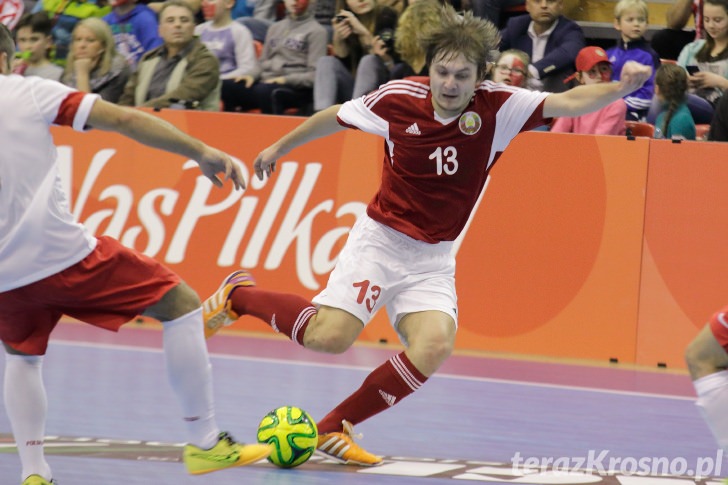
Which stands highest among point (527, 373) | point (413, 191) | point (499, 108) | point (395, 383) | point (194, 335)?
point (499, 108)

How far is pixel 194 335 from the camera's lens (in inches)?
195

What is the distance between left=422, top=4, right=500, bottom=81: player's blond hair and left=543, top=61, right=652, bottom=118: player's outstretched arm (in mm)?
367

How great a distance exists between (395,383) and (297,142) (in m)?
1.27

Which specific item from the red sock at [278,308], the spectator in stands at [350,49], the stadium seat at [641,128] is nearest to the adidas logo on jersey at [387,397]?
the red sock at [278,308]

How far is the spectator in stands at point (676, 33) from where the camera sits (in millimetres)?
10984

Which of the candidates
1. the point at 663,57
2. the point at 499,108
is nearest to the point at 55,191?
the point at 499,108

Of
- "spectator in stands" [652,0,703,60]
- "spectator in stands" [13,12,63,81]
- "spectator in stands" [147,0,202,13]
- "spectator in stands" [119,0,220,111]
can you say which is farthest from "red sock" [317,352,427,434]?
"spectator in stands" [147,0,202,13]

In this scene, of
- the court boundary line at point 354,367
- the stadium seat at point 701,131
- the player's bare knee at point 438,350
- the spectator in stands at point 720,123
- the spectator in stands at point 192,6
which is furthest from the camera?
the spectator in stands at point 192,6

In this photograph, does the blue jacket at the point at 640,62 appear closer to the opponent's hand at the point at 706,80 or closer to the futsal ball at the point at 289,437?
the opponent's hand at the point at 706,80

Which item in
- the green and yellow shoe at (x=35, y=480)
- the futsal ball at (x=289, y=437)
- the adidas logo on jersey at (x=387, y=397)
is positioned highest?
the adidas logo on jersey at (x=387, y=397)

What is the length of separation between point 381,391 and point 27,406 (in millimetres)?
1696

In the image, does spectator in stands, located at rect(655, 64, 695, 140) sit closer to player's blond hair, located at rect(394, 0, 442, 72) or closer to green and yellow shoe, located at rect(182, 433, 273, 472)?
player's blond hair, located at rect(394, 0, 442, 72)

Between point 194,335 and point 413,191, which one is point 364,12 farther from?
point 194,335

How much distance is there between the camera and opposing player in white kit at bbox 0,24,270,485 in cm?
461
